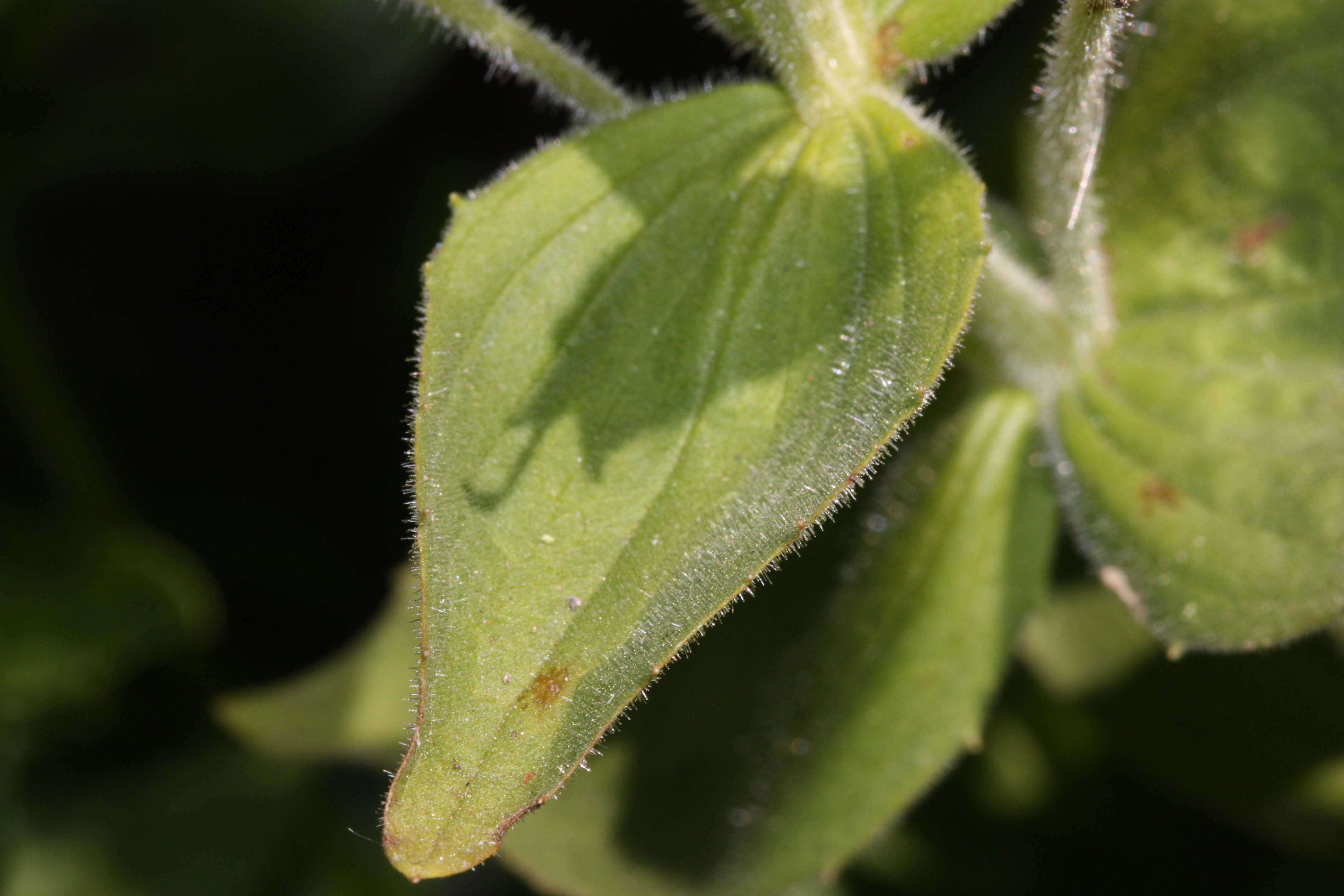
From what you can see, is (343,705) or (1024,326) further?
(343,705)

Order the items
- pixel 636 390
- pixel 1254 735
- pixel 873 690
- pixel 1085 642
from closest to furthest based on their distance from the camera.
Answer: pixel 636 390
pixel 873 690
pixel 1254 735
pixel 1085 642

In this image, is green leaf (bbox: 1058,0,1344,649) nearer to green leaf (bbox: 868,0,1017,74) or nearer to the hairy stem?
the hairy stem

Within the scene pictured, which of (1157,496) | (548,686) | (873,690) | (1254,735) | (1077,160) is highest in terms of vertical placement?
(1077,160)

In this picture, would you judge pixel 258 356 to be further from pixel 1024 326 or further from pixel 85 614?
pixel 1024 326

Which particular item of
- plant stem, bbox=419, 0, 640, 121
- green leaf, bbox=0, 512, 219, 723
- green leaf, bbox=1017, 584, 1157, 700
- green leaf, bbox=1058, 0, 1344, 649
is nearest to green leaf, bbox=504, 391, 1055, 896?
green leaf, bbox=1058, 0, 1344, 649

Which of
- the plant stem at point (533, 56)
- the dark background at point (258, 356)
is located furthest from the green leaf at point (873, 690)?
the plant stem at point (533, 56)

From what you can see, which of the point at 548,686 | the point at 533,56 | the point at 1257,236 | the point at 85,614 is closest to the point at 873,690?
the point at 548,686

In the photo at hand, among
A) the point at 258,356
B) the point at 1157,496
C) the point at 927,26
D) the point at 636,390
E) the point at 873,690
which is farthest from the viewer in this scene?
the point at 258,356
